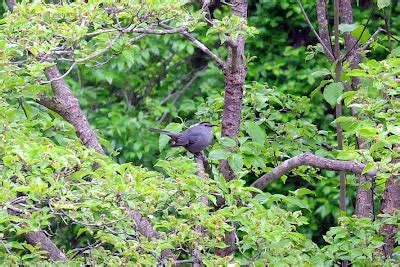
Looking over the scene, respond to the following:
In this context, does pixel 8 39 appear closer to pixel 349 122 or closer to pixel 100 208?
pixel 100 208

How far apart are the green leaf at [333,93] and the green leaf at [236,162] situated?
59 cm

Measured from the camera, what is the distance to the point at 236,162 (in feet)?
12.0

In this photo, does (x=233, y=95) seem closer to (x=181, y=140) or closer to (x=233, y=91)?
(x=233, y=91)

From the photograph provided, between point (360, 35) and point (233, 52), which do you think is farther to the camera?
point (360, 35)

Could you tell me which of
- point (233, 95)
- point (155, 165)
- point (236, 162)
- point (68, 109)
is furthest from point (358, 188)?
point (68, 109)

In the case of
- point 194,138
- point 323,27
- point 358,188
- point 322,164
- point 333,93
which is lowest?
point 358,188

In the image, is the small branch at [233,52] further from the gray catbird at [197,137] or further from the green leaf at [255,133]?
the gray catbird at [197,137]

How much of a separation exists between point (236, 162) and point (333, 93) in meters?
0.67

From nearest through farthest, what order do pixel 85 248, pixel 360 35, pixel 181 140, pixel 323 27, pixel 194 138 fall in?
pixel 85 248 → pixel 360 35 → pixel 323 27 → pixel 194 138 → pixel 181 140

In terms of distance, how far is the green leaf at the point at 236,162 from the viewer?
3632mm

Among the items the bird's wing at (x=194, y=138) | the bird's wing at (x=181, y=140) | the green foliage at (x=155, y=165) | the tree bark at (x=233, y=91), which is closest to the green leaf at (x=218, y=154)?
the green foliage at (x=155, y=165)

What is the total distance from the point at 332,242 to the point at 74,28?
1.49 meters

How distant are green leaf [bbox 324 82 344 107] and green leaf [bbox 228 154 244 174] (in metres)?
0.59

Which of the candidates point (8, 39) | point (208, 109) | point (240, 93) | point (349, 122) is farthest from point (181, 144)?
point (8, 39)
